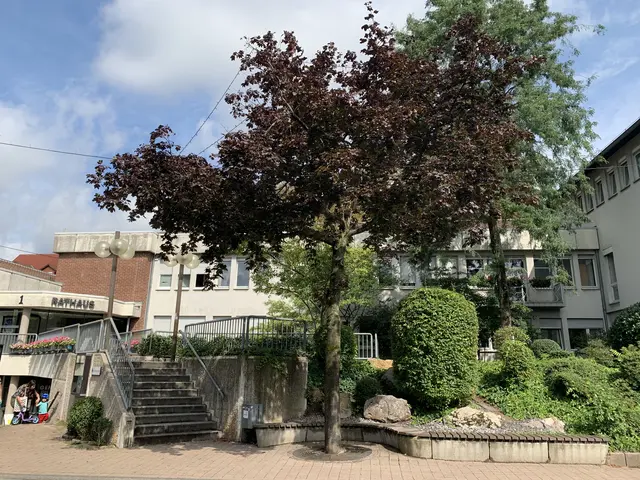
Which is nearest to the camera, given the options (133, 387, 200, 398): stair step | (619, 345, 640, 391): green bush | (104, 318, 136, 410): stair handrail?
(619, 345, 640, 391): green bush

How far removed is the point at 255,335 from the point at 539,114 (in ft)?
39.0

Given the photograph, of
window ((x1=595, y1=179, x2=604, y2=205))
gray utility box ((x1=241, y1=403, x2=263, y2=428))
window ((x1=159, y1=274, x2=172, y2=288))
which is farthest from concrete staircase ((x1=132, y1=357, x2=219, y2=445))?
window ((x1=595, y1=179, x2=604, y2=205))

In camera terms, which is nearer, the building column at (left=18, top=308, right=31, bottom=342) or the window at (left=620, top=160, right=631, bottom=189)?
the window at (left=620, top=160, right=631, bottom=189)

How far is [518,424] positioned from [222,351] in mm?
6986

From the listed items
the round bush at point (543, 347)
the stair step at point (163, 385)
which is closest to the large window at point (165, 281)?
the stair step at point (163, 385)

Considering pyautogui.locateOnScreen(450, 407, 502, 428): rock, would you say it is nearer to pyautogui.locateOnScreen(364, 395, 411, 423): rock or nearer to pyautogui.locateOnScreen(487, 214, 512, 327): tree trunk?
pyautogui.locateOnScreen(364, 395, 411, 423): rock

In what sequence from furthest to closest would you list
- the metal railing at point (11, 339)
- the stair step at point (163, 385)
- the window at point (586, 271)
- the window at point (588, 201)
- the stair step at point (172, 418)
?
the window at point (588, 201), the window at point (586, 271), the metal railing at point (11, 339), the stair step at point (163, 385), the stair step at point (172, 418)

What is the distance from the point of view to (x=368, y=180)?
8.45 m

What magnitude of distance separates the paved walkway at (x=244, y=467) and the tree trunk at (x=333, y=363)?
0.67 m

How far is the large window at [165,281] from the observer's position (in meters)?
30.8

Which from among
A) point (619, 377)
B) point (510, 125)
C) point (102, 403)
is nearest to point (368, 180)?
point (510, 125)

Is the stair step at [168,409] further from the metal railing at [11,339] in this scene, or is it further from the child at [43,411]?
the metal railing at [11,339]

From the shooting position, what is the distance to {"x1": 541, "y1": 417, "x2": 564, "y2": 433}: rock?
9278 millimetres

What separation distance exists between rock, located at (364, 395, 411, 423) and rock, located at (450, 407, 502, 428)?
1.02 metres
